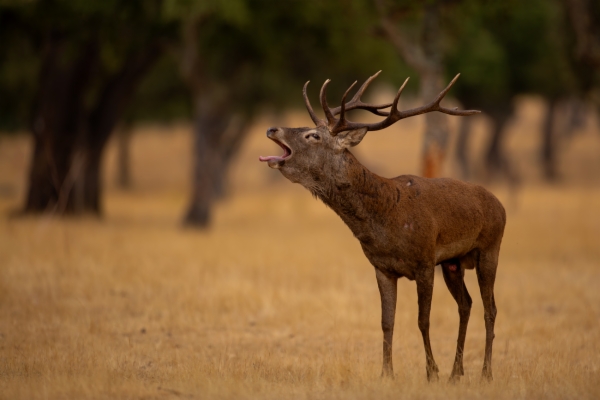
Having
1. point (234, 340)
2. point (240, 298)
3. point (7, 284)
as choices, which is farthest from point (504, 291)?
point (7, 284)

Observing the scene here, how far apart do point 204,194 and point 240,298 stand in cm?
864

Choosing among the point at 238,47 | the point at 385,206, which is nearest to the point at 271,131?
the point at 385,206

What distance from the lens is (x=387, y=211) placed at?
6.81 metres

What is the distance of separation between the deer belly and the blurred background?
579cm

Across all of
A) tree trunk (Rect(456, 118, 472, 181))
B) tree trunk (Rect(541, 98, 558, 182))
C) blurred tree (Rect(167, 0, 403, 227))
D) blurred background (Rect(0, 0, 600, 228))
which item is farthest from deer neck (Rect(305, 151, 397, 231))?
tree trunk (Rect(541, 98, 558, 182))

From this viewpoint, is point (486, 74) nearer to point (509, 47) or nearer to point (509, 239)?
point (509, 47)

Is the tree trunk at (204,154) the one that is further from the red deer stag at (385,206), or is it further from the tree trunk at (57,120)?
the red deer stag at (385,206)

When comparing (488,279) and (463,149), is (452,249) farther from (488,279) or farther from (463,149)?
(463,149)

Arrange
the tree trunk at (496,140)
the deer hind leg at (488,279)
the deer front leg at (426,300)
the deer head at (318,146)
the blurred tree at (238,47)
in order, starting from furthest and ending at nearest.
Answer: the tree trunk at (496,140)
the blurred tree at (238,47)
the deer hind leg at (488,279)
the deer head at (318,146)
the deer front leg at (426,300)

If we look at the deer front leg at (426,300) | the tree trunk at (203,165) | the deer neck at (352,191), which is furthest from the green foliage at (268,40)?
the deer front leg at (426,300)

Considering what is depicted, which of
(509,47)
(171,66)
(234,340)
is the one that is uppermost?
(509,47)

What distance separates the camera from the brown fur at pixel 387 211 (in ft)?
22.2

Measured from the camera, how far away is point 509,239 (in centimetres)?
1797

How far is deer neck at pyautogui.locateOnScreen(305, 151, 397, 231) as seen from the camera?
6852 mm
